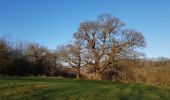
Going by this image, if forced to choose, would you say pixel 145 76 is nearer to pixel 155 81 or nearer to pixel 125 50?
pixel 155 81

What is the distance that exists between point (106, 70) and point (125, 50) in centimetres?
434

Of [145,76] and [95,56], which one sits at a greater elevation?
[95,56]

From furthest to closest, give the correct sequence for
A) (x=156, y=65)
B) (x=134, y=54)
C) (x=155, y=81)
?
(x=134, y=54), (x=156, y=65), (x=155, y=81)

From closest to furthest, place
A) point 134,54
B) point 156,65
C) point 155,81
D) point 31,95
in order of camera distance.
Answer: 1. point 31,95
2. point 155,81
3. point 156,65
4. point 134,54

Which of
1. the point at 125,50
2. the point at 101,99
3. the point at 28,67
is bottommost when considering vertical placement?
the point at 101,99

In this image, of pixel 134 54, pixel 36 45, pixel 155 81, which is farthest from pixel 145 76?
pixel 36 45

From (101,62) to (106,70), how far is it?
1.53 meters

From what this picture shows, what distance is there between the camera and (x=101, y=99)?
1833 cm

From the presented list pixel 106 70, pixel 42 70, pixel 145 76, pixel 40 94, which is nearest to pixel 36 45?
pixel 42 70

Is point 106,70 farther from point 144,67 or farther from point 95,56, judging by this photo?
point 144,67

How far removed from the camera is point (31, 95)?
687 inches

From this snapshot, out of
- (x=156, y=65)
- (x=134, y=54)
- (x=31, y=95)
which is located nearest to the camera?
(x=31, y=95)

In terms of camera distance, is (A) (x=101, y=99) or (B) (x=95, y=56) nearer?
(A) (x=101, y=99)

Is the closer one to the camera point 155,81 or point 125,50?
point 155,81
